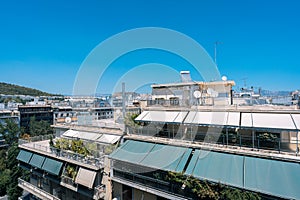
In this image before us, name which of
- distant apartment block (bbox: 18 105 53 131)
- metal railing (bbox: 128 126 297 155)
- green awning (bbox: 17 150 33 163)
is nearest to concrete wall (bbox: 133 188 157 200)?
metal railing (bbox: 128 126 297 155)

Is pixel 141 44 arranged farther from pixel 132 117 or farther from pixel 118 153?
pixel 118 153

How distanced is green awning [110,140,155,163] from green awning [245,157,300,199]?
6428mm

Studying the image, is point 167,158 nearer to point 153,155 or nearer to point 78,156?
point 153,155

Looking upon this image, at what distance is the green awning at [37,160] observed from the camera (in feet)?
55.3

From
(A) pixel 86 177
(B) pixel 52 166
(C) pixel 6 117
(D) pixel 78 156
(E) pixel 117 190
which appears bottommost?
(E) pixel 117 190

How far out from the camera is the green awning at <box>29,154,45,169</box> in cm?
1686

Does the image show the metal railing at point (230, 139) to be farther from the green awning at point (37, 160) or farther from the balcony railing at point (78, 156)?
the green awning at point (37, 160)

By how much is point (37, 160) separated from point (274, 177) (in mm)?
19276

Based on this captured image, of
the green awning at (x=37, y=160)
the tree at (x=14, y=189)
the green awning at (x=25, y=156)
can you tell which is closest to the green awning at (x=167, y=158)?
the green awning at (x=37, y=160)

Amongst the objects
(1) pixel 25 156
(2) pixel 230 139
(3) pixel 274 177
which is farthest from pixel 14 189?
(3) pixel 274 177

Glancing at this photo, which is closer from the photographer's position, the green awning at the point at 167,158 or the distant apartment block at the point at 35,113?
the green awning at the point at 167,158

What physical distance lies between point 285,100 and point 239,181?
25.4 feet

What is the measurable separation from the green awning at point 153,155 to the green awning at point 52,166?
227 inches

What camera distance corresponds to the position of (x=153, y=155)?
39.6ft
